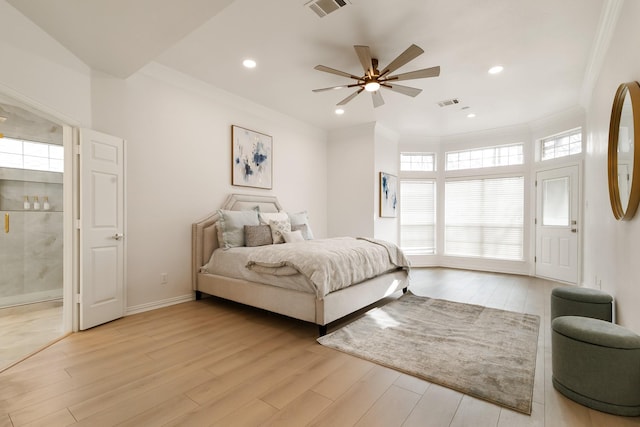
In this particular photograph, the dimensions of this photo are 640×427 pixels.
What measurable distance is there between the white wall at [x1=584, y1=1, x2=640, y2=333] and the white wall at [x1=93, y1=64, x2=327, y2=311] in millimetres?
4233

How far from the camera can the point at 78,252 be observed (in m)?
2.82

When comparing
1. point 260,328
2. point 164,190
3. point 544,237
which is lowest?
point 260,328

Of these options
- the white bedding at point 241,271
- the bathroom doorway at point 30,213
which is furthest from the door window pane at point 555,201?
the bathroom doorway at point 30,213

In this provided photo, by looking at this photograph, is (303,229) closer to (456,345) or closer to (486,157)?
(456,345)

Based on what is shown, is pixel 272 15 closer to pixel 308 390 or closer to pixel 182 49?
pixel 182 49

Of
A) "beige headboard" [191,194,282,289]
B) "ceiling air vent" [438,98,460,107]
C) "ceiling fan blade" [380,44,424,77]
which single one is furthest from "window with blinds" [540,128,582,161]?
"beige headboard" [191,194,282,289]

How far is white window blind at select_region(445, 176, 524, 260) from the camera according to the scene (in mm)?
5875

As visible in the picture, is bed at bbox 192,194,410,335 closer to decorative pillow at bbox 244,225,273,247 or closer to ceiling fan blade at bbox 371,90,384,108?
decorative pillow at bbox 244,225,273,247

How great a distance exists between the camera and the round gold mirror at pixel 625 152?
6.25ft

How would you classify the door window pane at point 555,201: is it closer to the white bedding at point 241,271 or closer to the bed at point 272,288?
the bed at point 272,288

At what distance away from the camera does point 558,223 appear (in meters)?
5.16

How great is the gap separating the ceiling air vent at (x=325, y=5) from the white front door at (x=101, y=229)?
94.6 inches

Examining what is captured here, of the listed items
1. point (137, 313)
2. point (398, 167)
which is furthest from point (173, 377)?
point (398, 167)

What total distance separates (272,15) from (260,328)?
2.95 metres
